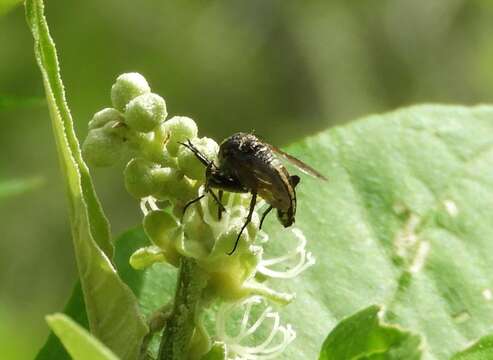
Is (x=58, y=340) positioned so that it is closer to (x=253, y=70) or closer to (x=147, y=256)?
(x=147, y=256)

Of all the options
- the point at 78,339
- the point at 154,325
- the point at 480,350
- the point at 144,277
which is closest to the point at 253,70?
the point at 144,277

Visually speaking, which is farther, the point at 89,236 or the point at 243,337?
the point at 243,337

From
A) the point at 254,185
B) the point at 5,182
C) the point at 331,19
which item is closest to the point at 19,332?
the point at 5,182

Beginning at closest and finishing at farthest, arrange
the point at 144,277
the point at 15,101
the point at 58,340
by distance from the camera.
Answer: the point at 58,340, the point at 144,277, the point at 15,101

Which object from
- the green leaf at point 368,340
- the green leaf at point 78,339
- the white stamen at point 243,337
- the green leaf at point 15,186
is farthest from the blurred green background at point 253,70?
the green leaf at point 78,339

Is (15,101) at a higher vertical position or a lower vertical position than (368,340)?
lower

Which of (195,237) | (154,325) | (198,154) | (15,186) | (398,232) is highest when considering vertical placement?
(198,154)

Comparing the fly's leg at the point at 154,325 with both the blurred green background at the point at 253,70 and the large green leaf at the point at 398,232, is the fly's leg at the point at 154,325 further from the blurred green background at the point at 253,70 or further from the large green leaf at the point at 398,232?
the blurred green background at the point at 253,70
